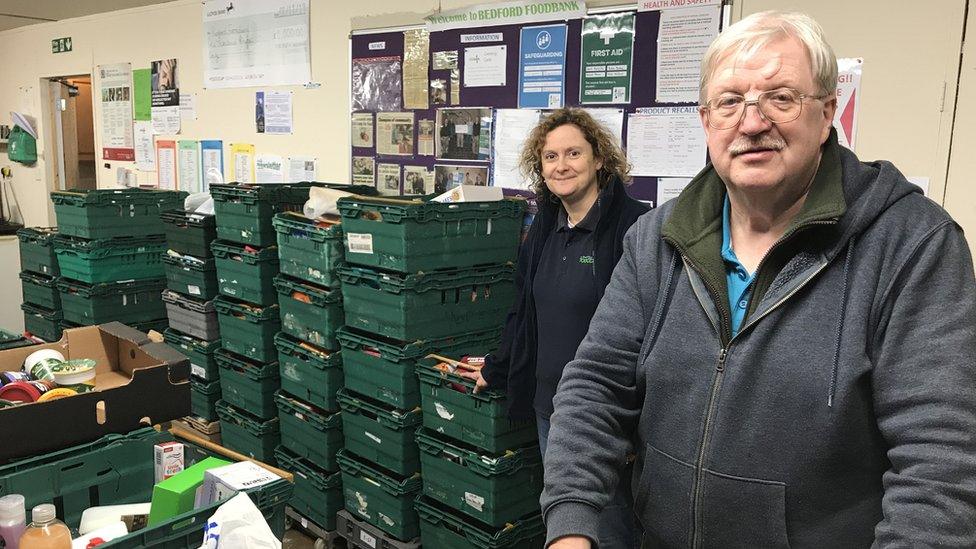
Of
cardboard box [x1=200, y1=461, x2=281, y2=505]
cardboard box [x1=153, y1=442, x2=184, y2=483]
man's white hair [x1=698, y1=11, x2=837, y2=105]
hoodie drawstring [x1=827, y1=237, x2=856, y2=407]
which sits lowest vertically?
cardboard box [x1=153, y1=442, x2=184, y2=483]

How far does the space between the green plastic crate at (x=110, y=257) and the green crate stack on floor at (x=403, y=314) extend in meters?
2.03

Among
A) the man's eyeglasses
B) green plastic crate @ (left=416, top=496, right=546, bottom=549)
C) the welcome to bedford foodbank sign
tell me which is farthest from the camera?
the welcome to bedford foodbank sign

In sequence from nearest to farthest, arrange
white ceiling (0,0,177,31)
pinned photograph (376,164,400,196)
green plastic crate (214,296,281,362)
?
1. green plastic crate (214,296,281,362)
2. pinned photograph (376,164,400,196)
3. white ceiling (0,0,177,31)

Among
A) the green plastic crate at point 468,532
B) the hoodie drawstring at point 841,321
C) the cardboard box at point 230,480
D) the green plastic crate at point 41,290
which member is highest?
the hoodie drawstring at point 841,321

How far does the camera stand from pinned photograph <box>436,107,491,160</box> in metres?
3.23

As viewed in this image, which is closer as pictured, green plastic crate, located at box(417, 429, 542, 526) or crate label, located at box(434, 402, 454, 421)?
green plastic crate, located at box(417, 429, 542, 526)

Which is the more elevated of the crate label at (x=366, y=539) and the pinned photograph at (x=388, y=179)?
the pinned photograph at (x=388, y=179)

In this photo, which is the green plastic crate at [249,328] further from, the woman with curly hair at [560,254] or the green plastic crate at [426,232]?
the woman with curly hair at [560,254]

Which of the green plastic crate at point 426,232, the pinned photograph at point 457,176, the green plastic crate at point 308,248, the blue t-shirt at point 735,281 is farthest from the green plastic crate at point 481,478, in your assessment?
the blue t-shirt at point 735,281

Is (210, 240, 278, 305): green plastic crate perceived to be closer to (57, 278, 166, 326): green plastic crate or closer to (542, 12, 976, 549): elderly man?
(57, 278, 166, 326): green plastic crate

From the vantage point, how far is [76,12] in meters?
5.36

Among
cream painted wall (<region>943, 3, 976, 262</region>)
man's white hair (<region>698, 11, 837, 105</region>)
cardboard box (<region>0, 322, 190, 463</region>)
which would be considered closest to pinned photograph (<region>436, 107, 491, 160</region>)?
cardboard box (<region>0, 322, 190, 463</region>)

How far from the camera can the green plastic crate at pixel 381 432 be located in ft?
9.14

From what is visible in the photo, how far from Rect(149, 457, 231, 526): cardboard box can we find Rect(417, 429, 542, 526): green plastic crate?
3.98 ft
